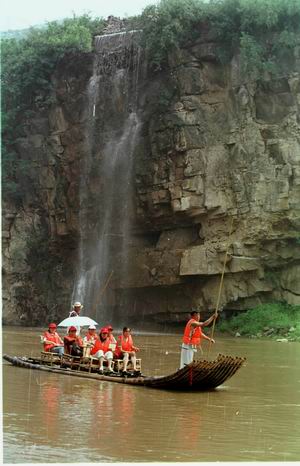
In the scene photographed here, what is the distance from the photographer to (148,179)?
32.8 metres

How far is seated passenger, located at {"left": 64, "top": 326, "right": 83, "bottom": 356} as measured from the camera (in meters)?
15.7

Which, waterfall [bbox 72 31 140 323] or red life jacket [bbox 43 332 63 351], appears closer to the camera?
red life jacket [bbox 43 332 63 351]

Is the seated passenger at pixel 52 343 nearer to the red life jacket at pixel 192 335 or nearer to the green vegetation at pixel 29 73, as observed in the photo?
the red life jacket at pixel 192 335

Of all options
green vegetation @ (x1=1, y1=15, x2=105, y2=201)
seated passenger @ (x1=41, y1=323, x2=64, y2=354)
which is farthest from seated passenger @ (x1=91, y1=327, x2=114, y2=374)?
green vegetation @ (x1=1, y1=15, x2=105, y2=201)

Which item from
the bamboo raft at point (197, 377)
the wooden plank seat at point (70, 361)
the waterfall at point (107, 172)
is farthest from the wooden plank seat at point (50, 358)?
the waterfall at point (107, 172)

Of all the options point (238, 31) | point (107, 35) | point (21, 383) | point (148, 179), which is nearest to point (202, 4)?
point (238, 31)

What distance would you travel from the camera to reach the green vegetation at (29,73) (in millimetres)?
36812

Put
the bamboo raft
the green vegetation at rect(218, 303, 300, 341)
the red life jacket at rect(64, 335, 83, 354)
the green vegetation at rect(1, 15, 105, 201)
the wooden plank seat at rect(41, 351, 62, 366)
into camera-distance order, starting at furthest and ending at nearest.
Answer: the green vegetation at rect(1, 15, 105, 201), the green vegetation at rect(218, 303, 300, 341), the wooden plank seat at rect(41, 351, 62, 366), the red life jacket at rect(64, 335, 83, 354), the bamboo raft

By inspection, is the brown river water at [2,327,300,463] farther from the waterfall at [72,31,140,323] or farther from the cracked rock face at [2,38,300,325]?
the waterfall at [72,31,140,323]

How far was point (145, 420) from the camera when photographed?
9.93 meters

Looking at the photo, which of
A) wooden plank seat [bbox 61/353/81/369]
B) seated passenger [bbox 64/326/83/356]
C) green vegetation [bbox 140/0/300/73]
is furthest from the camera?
green vegetation [bbox 140/0/300/73]

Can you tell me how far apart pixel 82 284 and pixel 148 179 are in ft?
18.1

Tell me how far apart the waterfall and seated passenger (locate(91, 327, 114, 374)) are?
1811 cm

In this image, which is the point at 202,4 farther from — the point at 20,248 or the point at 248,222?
the point at 20,248
